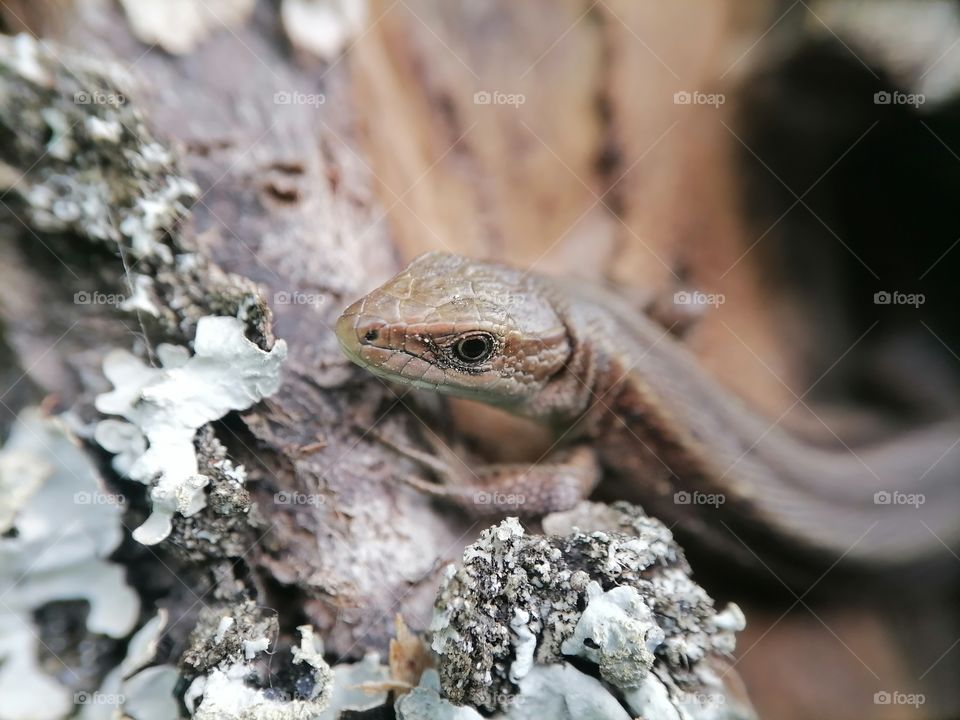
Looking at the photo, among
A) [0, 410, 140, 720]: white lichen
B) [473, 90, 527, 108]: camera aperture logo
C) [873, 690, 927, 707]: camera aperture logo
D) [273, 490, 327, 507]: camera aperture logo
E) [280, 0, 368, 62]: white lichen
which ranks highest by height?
[473, 90, 527, 108]: camera aperture logo

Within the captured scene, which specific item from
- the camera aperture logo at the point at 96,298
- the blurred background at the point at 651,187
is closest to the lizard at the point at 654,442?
the blurred background at the point at 651,187

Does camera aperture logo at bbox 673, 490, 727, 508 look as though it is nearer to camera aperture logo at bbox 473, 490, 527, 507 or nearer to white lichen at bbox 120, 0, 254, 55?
camera aperture logo at bbox 473, 490, 527, 507

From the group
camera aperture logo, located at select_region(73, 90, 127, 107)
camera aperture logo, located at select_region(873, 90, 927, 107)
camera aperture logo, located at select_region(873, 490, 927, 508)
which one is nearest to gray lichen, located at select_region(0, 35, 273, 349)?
camera aperture logo, located at select_region(73, 90, 127, 107)

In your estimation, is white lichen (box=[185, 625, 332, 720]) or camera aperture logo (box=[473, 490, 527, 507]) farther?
camera aperture logo (box=[473, 490, 527, 507])

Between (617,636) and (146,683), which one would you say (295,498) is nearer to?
(146,683)

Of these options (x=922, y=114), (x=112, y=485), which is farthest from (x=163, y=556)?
(x=922, y=114)

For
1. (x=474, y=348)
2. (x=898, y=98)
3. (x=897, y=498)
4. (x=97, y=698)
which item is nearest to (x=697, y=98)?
(x=898, y=98)

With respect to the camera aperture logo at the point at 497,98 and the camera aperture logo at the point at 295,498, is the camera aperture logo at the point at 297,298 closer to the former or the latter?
the camera aperture logo at the point at 295,498

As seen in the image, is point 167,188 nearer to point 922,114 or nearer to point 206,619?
point 206,619
